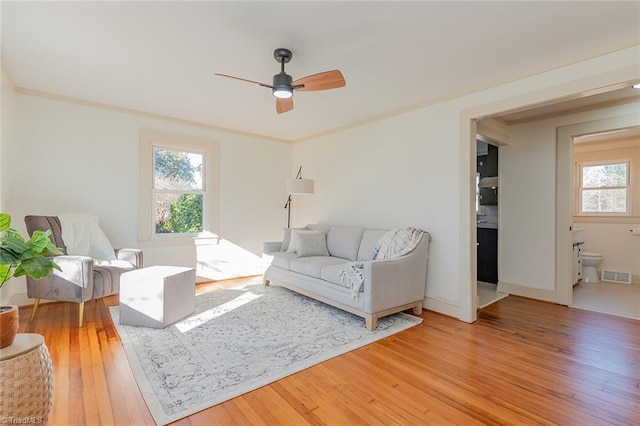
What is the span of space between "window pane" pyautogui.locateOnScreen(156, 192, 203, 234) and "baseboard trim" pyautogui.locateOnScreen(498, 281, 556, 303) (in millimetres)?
4627

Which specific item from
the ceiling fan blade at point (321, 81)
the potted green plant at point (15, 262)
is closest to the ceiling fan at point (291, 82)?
the ceiling fan blade at point (321, 81)

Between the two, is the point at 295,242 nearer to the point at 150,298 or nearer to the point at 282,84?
the point at 150,298

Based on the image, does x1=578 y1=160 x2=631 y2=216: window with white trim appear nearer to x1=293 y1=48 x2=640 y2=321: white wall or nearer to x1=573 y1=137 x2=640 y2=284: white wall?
x1=573 y1=137 x2=640 y2=284: white wall

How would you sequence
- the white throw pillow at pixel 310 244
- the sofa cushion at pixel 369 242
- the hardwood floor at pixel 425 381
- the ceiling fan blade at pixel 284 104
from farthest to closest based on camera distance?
the white throw pillow at pixel 310 244, the sofa cushion at pixel 369 242, the ceiling fan blade at pixel 284 104, the hardwood floor at pixel 425 381

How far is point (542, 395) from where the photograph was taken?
201 centimetres

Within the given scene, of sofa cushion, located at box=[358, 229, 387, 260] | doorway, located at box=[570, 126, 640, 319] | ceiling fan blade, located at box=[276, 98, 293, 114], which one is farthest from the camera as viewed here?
doorway, located at box=[570, 126, 640, 319]

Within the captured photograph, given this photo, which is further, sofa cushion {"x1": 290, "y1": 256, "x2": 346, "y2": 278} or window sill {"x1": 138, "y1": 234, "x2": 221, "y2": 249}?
window sill {"x1": 138, "y1": 234, "x2": 221, "y2": 249}

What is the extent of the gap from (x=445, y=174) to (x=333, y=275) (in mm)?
1708

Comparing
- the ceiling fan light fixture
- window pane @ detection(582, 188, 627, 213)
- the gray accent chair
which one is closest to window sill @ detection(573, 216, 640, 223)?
window pane @ detection(582, 188, 627, 213)

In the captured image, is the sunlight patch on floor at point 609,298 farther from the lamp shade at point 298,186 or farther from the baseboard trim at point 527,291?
the lamp shade at point 298,186

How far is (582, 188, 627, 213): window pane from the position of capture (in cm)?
530

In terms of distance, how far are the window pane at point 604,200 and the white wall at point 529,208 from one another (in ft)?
7.76

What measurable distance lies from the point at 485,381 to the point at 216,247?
402cm

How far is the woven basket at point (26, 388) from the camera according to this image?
1435 mm
